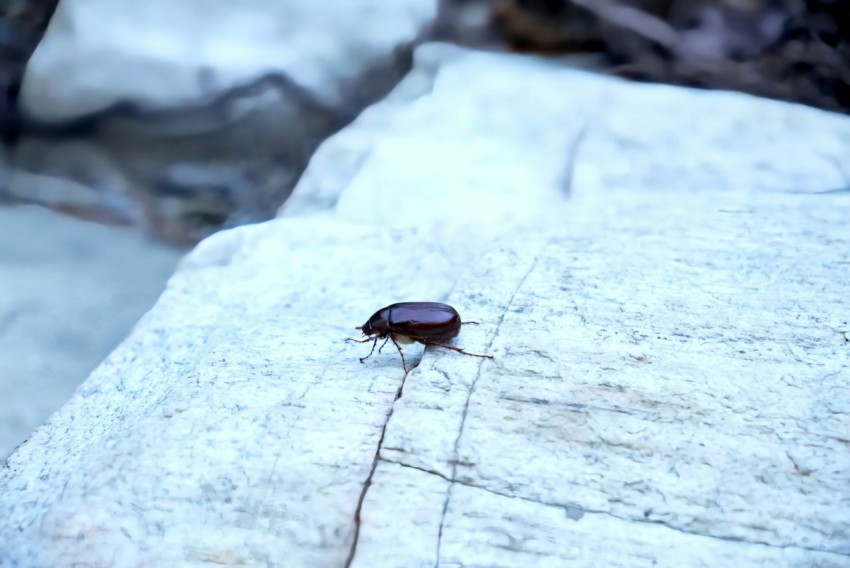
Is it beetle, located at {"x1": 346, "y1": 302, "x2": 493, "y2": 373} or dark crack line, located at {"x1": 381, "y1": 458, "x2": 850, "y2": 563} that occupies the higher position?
beetle, located at {"x1": 346, "y1": 302, "x2": 493, "y2": 373}

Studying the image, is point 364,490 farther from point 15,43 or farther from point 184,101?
point 15,43

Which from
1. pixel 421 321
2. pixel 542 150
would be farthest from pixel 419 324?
pixel 542 150

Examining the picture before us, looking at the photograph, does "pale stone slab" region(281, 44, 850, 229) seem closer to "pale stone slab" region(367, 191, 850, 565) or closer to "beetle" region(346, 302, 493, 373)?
"pale stone slab" region(367, 191, 850, 565)

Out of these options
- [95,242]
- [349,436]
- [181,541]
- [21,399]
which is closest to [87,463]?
[181,541]

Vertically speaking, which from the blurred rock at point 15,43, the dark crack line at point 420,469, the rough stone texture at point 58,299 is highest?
the blurred rock at point 15,43

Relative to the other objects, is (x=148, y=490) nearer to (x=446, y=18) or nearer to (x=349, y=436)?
(x=349, y=436)

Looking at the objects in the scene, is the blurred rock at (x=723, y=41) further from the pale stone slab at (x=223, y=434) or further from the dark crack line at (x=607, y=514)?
the dark crack line at (x=607, y=514)

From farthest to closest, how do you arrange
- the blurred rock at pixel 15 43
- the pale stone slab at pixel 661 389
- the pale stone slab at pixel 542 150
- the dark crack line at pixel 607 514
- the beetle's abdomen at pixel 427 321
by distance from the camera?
the blurred rock at pixel 15 43 → the pale stone slab at pixel 542 150 → the beetle's abdomen at pixel 427 321 → the pale stone slab at pixel 661 389 → the dark crack line at pixel 607 514

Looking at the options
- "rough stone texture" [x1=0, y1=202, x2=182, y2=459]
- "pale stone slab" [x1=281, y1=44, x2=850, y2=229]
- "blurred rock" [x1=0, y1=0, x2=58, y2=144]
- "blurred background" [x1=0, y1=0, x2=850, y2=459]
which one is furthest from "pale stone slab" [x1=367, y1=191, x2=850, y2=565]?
"blurred rock" [x1=0, y1=0, x2=58, y2=144]

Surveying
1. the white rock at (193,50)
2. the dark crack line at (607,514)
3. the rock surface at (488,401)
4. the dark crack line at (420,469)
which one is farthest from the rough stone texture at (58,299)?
the dark crack line at (607,514)
